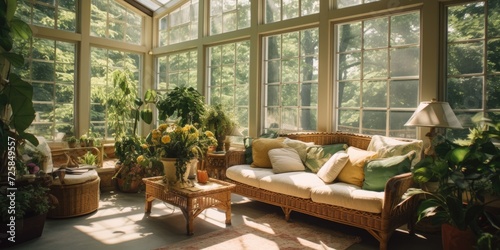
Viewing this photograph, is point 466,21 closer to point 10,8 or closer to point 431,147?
point 431,147

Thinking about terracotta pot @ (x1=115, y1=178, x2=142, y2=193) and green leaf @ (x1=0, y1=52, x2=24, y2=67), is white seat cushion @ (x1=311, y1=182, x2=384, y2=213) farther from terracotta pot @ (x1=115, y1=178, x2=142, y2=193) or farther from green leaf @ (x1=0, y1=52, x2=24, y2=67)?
green leaf @ (x1=0, y1=52, x2=24, y2=67)

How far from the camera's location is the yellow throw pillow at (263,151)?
4852 millimetres

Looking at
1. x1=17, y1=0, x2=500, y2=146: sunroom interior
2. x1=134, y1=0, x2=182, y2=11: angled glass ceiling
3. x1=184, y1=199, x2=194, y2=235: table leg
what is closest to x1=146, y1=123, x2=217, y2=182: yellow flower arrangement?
x1=184, y1=199, x2=194, y2=235: table leg

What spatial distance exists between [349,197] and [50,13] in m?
5.69

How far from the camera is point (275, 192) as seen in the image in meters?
4.25

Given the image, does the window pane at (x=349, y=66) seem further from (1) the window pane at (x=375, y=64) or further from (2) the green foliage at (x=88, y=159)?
(2) the green foliage at (x=88, y=159)

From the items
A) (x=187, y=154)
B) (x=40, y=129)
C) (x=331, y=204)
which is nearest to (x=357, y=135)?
(x=331, y=204)

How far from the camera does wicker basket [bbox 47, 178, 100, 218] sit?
4160 millimetres

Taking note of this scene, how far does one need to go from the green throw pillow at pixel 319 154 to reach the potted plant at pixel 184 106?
80.1 inches

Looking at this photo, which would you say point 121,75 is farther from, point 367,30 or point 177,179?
point 367,30

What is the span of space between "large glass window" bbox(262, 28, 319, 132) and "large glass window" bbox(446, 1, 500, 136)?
1.72 metres

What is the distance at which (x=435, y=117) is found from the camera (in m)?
3.53

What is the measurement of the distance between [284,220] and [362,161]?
44.1 inches

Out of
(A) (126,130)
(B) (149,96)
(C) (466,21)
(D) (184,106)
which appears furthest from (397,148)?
(A) (126,130)
